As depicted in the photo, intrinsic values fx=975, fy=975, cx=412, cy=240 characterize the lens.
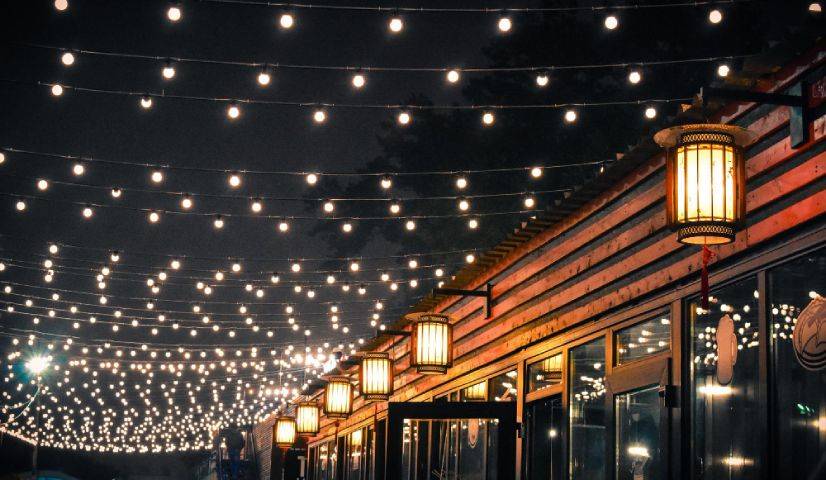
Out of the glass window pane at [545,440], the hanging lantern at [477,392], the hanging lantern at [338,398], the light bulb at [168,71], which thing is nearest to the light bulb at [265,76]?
the light bulb at [168,71]

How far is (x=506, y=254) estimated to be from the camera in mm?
10500

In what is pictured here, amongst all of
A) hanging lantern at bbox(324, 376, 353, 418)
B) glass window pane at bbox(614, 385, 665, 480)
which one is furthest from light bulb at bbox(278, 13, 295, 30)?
hanging lantern at bbox(324, 376, 353, 418)

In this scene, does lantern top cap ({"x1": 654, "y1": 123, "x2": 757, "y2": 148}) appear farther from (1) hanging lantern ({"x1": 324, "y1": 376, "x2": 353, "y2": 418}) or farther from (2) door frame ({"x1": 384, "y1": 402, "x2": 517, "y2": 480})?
(1) hanging lantern ({"x1": 324, "y1": 376, "x2": 353, "y2": 418})

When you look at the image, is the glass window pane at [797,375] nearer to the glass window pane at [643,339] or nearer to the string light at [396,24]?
the glass window pane at [643,339]

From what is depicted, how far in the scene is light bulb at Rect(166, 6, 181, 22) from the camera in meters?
8.52

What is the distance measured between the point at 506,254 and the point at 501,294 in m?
0.51

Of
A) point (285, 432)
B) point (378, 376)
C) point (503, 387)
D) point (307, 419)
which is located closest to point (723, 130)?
point (503, 387)

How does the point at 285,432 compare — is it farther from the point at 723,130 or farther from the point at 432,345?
the point at 723,130

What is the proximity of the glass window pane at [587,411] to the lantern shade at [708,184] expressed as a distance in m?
2.86

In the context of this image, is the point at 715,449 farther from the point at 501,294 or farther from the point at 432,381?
the point at 432,381

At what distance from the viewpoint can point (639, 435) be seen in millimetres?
6977

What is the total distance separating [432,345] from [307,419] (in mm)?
9601

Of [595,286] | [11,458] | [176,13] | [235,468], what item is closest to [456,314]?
[595,286]

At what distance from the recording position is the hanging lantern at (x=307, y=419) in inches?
793
